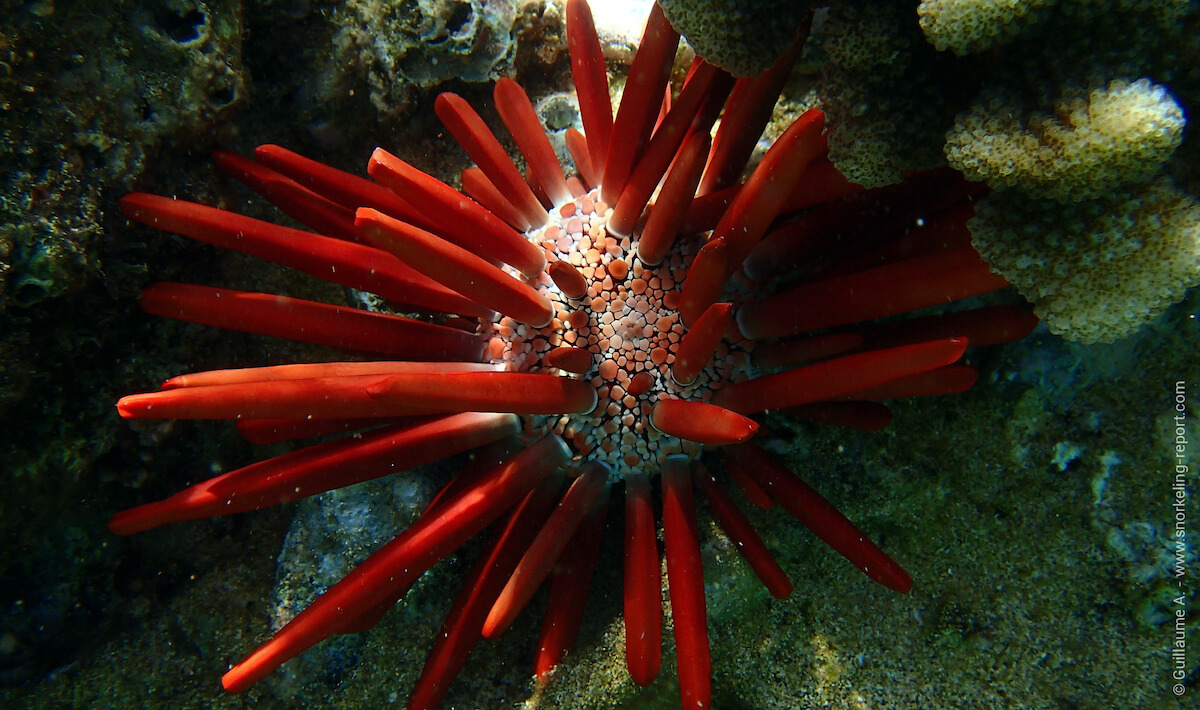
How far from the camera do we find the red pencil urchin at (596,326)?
1.99 meters

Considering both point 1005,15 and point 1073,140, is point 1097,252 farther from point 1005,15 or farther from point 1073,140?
point 1005,15

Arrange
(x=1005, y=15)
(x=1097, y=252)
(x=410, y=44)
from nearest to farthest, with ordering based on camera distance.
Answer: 1. (x=1005, y=15)
2. (x=1097, y=252)
3. (x=410, y=44)

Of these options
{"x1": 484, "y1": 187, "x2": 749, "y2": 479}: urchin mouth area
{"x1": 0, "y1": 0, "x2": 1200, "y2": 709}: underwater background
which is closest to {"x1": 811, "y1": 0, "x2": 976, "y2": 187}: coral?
{"x1": 0, "y1": 0, "x2": 1200, "y2": 709}: underwater background

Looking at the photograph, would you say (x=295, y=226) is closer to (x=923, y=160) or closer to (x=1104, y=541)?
(x=923, y=160)

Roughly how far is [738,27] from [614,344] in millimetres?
1067

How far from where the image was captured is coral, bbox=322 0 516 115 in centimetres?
271

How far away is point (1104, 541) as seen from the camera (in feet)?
8.00

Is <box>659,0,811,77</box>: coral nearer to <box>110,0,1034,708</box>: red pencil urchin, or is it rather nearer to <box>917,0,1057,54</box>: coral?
<box>110,0,1034,708</box>: red pencil urchin

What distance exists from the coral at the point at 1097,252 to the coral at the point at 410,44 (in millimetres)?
2122

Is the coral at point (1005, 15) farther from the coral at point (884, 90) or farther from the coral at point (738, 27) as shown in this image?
the coral at point (738, 27)

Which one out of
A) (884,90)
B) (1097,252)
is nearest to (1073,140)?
(1097,252)

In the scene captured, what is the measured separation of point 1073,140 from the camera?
1.57 meters

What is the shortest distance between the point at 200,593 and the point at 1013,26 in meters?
3.60

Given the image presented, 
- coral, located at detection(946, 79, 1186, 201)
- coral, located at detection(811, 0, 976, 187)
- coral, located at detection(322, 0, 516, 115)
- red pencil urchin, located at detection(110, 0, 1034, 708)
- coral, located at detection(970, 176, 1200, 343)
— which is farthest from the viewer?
coral, located at detection(322, 0, 516, 115)
